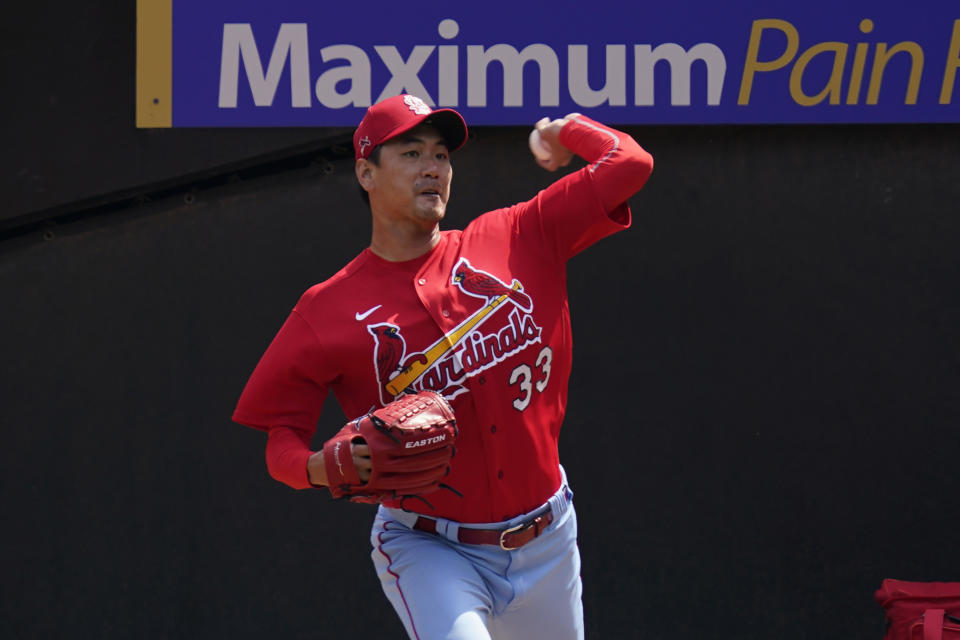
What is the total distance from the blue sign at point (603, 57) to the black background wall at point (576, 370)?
18 centimetres

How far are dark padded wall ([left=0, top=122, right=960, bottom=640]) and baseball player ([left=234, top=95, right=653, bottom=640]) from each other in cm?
152

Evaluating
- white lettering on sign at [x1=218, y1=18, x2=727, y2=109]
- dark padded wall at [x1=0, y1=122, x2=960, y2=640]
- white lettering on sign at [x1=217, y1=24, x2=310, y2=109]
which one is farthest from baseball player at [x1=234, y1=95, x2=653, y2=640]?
dark padded wall at [x1=0, y1=122, x2=960, y2=640]

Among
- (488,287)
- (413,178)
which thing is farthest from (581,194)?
(413,178)

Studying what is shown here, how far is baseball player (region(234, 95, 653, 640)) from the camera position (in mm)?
3107

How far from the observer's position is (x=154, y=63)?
15.2 feet

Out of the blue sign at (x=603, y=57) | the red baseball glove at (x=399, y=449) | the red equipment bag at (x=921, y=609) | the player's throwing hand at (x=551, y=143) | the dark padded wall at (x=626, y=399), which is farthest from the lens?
the dark padded wall at (x=626, y=399)

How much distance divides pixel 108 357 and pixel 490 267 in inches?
88.9

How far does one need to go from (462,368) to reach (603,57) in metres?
1.92

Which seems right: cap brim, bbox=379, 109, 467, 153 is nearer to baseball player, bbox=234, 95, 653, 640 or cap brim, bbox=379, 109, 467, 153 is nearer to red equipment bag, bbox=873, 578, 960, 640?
baseball player, bbox=234, 95, 653, 640

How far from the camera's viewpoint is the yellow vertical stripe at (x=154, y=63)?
4.61 m

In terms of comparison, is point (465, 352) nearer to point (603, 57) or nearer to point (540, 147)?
point (540, 147)

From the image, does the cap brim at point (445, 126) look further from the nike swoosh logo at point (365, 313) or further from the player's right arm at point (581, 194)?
the nike swoosh logo at point (365, 313)

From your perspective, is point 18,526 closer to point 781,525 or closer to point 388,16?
point 388,16

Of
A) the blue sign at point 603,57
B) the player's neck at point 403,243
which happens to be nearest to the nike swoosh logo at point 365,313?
the player's neck at point 403,243
